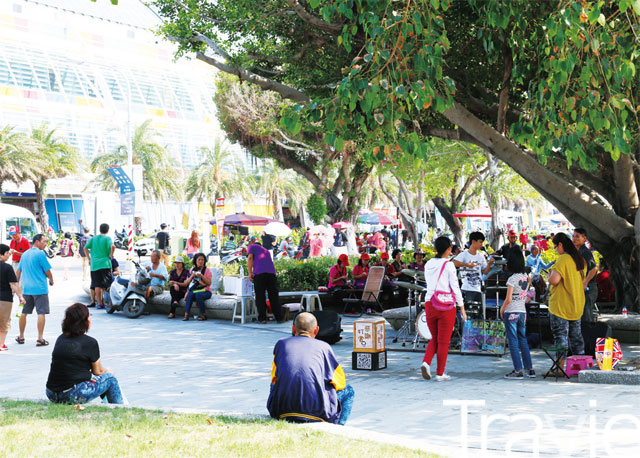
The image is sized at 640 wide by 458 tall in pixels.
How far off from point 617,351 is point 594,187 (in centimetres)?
543

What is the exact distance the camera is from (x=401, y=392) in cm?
809

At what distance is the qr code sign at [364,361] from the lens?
376 inches

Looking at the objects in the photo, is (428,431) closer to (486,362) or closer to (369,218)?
(486,362)

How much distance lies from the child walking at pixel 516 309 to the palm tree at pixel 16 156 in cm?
3866

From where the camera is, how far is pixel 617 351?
8.62m

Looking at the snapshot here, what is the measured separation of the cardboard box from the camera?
9.58 m

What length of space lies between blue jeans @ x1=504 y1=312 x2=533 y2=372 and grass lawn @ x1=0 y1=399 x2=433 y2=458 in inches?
161

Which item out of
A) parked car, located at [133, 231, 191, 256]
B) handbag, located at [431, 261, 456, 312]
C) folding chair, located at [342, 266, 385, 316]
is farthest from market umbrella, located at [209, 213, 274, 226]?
handbag, located at [431, 261, 456, 312]

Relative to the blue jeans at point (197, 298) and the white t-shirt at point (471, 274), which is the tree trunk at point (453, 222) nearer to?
the blue jeans at point (197, 298)

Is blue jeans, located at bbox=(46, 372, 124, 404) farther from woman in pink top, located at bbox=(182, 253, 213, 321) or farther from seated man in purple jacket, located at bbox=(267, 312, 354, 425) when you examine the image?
woman in pink top, located at bbox=(182, 253, 213, 321)

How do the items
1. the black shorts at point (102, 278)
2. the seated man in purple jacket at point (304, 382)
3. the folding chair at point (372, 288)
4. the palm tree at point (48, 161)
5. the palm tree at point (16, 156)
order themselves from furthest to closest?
the palm tree at point (48, 161)
the palm tree at point (16, 156)
the black shorts at point (102, 278)
the folding chair at point (372, 288)
the seated man in purple jacket at point (304, 382)

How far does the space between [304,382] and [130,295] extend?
1117cm

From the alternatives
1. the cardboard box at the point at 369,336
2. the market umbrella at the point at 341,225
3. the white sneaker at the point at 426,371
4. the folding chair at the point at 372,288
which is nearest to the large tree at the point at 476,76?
the cardboard box at the point at 369,336

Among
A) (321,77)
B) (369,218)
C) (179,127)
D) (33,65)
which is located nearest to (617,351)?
(321,77)
